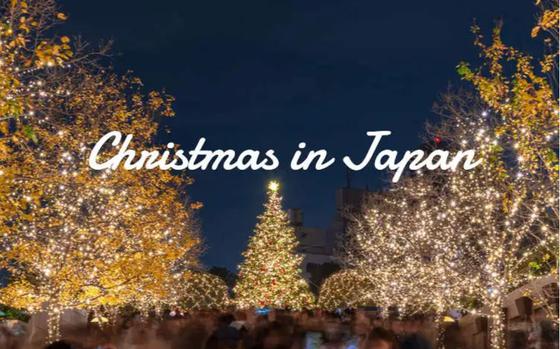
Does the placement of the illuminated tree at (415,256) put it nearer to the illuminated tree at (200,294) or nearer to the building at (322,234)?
the illuminated tree at (200,294)

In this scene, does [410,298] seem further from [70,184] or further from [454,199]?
[70,184]

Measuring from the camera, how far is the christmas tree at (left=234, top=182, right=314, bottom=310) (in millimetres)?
55312

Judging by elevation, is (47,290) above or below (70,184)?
below

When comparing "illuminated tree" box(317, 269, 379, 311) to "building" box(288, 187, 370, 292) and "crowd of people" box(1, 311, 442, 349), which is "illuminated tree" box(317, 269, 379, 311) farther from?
"building" box(288, 187, 370, 292)

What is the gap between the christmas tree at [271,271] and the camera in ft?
181

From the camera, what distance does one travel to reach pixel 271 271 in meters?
55.8

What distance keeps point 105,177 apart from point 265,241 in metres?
35.6

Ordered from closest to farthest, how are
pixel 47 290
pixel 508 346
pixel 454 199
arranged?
pixel 47 290
pixel 508 346
pixel 454 199

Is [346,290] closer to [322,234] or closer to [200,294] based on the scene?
[200,294]

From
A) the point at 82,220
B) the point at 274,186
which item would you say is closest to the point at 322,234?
the point at 274,186

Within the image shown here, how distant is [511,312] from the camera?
24.2 metres

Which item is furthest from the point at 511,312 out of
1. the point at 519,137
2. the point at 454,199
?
the point at 519,137

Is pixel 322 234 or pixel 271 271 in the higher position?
pixel 322 234

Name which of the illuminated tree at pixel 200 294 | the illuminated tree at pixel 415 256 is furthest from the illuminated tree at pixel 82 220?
the illuminated tree at pixel 200 294
